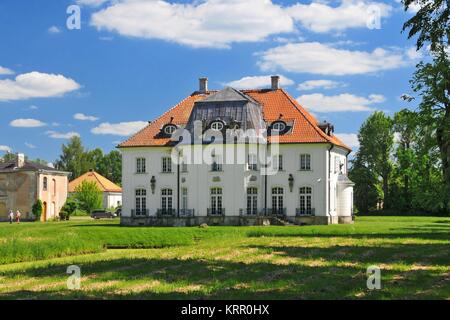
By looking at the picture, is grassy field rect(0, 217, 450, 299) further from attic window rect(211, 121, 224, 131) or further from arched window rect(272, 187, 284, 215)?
attic window rect(211, 121, 224, 131)

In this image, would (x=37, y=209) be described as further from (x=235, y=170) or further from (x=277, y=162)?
(x=277, y=162)

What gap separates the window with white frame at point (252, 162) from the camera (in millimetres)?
47219

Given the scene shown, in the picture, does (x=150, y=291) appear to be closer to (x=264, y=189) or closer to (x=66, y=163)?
(x=264, y=189)

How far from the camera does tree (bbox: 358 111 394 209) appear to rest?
7706cm

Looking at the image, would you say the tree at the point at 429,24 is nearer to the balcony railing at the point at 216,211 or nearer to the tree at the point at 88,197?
the balcony railing at the point at 216,211

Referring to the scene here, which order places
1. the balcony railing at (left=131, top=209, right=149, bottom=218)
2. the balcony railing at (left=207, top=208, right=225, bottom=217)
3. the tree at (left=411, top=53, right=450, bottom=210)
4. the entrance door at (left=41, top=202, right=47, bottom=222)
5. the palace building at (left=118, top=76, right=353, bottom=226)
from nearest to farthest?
1. the tree at (left=411, top=53, right=450, bottom=210)
2. the palace building at (left=118, top=76, right=353, bottom=226)
3. the balcony railing at (left=207, top=208, right=225, bottom=217)
4. the balcony railing at (left=131, top=209, right=149, bottom=218)
5. the entrance door at (left=41, top=202, right=47, bottom=222)

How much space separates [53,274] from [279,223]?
97.0ft

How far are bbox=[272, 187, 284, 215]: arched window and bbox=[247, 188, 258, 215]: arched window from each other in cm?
129

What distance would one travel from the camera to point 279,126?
48.1 meters

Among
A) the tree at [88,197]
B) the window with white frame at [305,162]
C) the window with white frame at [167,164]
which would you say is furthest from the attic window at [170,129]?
the tree at [88,197]

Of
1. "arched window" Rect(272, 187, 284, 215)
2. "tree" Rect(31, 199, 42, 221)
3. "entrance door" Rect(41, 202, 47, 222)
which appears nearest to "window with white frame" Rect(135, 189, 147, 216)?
"arched window" Rect(272, 187, 284, 215)

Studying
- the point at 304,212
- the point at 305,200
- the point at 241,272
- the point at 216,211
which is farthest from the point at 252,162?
the point at 241,272

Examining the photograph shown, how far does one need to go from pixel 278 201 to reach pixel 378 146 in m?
33.8

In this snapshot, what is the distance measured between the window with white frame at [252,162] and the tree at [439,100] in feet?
67.8
